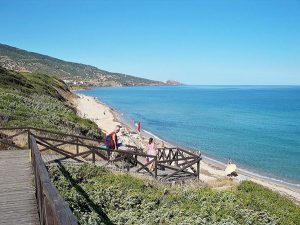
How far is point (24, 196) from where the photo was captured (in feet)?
24.9

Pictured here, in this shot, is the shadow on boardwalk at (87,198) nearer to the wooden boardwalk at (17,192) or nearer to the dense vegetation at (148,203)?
the dense vegetation at (148,203)

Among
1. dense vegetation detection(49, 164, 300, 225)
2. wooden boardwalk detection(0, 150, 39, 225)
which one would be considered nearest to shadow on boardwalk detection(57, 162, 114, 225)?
dense vegetation detection(49, 164, 300, 225)

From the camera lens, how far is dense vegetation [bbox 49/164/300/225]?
29.2ft

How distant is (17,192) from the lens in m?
7.88

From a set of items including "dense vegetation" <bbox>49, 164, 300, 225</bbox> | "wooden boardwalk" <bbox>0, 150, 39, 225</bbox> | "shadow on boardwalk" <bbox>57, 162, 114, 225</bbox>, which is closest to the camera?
"wooden boardwalk" <bbox>0, 150, 39, 225</bbox>

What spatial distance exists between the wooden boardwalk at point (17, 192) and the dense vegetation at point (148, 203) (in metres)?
0.96

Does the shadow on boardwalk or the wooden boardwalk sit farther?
the shadow on boardwalk

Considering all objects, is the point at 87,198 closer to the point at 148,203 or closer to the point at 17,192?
the point at 148,203

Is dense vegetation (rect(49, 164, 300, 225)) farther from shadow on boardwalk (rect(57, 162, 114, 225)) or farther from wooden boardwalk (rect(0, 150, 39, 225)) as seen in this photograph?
wooden boardwalk (rect(0, 150, 39, 225))

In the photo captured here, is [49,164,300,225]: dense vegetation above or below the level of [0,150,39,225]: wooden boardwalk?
below

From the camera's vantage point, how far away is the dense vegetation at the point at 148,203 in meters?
8.89

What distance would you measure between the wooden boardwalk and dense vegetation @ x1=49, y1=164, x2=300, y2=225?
0.96 m

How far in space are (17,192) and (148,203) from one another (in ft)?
12.3

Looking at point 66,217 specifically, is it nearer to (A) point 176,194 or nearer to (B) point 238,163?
(A) point 176,194
